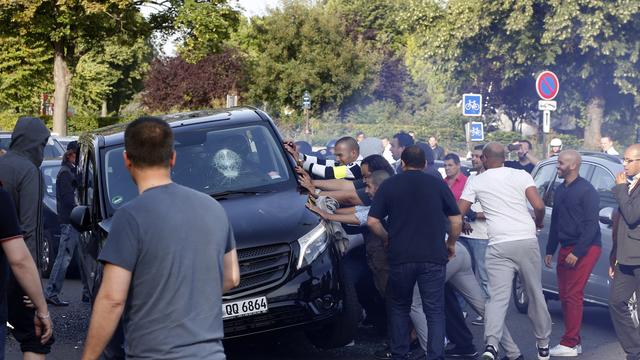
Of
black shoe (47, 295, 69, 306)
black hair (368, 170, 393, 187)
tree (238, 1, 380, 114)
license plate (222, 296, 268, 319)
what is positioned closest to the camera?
license plate (222, 296, 268, 319)

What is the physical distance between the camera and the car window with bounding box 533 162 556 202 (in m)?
12.8

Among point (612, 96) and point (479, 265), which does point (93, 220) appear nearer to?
point (479, 265)

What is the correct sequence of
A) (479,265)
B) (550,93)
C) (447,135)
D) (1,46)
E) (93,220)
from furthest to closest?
(447,135) < (1,46) < (550,93) < (479,265) < (93,220)

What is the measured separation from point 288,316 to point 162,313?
4.32 metres

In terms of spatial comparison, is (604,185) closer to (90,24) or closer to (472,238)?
(472,238)

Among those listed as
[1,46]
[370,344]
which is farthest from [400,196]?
[1,46]

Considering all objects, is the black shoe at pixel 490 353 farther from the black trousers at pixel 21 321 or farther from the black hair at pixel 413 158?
the black trousers at pixel 21 321

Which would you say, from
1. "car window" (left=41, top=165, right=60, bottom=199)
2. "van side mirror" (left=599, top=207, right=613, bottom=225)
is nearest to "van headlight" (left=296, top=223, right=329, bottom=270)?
"van side mirror" (left=599, top=207, right=613, bottom=225)

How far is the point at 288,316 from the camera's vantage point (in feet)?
28.3

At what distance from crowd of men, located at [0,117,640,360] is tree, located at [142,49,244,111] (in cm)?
5235

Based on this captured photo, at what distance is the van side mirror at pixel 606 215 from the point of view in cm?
1108

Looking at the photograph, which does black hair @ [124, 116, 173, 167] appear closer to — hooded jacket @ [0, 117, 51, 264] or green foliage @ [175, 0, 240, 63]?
hooded jacket @ [0, 117, 51, 264]

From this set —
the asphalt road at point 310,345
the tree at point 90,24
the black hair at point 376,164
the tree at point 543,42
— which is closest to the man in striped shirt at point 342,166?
the black hair at point 376,164

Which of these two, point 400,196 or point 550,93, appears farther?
point 550,93
